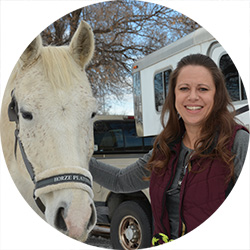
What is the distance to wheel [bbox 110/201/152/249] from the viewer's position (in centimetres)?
166

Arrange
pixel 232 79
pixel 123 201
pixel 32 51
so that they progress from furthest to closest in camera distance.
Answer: pixel 123 201 → pixel 232 79 → pixel 32 51

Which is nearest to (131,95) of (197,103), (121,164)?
(121,164)

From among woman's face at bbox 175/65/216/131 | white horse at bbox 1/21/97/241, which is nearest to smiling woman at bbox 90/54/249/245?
woman's face at bbox 175/65/216/131

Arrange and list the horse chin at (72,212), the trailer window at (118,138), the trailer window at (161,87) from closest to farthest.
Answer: the horse chin at (72,212)
the trailer window at (118,138)
the trailer window at (161,87)

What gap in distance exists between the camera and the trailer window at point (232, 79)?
5.05ft

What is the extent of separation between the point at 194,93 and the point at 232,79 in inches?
22.3

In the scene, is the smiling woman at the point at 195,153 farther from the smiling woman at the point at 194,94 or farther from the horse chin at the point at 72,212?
the horse chin at the point at 72,212

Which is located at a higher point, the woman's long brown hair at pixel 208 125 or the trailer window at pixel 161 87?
the trailer window at pixel 161 87

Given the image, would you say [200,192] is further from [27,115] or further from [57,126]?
[27,115]

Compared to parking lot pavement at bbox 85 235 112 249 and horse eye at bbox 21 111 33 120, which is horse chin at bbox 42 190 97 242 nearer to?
horse eye at bbox 21 111 33 120

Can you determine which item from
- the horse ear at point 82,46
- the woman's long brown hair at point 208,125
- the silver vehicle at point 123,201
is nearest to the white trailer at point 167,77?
the silver vehicle at point 123,201

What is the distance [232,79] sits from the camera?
1.60 m

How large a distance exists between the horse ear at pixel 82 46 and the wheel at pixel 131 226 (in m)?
0.89

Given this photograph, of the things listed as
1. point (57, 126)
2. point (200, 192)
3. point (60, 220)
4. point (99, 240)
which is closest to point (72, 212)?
point (60, 220)
